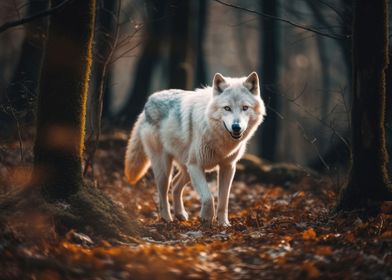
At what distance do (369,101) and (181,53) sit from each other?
7989 millimetres

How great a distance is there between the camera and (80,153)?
5.67 metres

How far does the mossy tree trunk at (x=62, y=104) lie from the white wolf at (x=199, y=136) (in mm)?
2175

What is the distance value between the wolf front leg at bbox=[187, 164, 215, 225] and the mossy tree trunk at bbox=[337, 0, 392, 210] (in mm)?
2015

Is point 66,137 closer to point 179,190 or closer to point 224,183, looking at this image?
point 224,183

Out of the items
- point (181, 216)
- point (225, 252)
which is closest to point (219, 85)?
point (181, 216)

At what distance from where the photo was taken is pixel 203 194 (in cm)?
752

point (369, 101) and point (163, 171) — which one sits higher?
point (369, 101)

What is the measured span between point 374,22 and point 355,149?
1.38 m

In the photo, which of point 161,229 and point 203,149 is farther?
point 203,149

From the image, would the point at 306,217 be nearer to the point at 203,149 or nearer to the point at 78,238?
the point at 203,149

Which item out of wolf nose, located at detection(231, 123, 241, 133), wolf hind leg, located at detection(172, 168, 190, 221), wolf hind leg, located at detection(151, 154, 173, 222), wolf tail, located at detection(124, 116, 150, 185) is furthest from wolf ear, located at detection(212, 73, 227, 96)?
wolf tail, located at detection(124, 116, 150, 185)

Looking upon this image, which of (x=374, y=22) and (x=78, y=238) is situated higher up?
(x=374, y=22)

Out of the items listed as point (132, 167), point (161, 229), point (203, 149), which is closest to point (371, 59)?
point (203, 149)

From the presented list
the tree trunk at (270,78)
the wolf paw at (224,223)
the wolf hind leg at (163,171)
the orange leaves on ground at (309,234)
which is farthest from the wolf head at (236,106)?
the tree trunk at (270,78)
